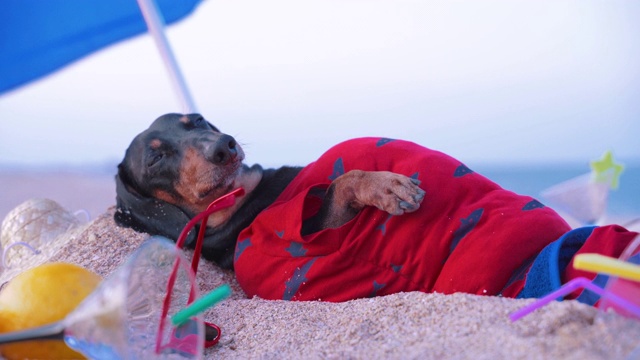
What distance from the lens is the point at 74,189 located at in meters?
8.30

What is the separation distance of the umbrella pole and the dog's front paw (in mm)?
2092

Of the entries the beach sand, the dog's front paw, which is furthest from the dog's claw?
the beach sand

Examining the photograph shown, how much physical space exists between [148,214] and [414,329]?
58.1 inches

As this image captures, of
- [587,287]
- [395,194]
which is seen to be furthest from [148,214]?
[587,287]

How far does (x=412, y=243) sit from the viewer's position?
2295 millimetres

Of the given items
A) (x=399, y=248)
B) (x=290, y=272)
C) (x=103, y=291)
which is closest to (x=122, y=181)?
(x=290, y=272)

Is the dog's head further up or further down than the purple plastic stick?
further up

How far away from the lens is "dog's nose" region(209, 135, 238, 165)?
2.59 metres

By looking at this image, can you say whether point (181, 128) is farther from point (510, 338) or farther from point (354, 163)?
point (510, 338)

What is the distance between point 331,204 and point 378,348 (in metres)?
0.90

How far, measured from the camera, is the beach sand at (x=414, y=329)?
4.32ft

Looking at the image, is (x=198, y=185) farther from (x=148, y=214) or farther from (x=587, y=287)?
(x=587, y=287)

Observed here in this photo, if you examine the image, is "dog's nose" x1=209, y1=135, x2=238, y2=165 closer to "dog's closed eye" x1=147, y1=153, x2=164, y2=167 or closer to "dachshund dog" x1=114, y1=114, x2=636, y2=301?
"dachshund dog" x1=114, y1=114, x2=636, y2=301

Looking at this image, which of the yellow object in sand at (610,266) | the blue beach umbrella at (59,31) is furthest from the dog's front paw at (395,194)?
the blue beach umbrella at (59,31)
